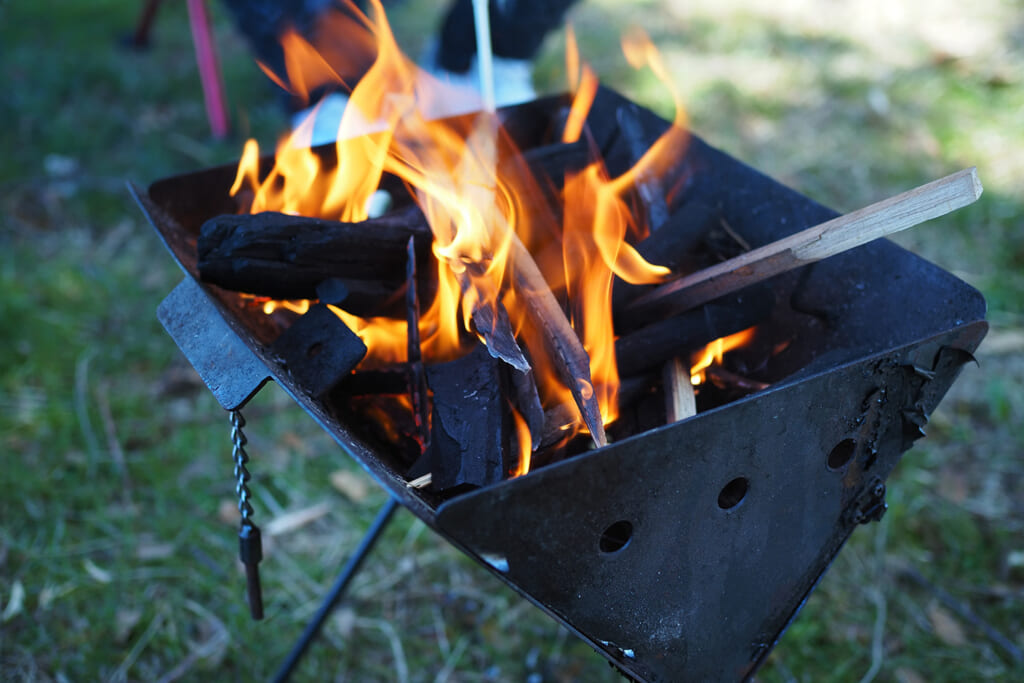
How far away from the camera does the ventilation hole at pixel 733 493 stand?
3.42ft

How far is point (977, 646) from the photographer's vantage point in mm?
1923

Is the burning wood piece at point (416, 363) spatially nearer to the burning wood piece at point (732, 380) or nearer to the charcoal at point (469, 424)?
the charcoal at point (469, 424)

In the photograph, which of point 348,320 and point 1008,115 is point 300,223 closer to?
point 348,320

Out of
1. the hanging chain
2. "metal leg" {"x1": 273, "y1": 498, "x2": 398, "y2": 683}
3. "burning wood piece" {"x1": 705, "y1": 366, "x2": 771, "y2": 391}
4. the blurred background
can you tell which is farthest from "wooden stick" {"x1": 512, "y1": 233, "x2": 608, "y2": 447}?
the blurred background

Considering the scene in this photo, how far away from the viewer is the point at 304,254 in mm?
1266

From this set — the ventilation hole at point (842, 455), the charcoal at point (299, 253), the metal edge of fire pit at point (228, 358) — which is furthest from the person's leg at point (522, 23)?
the ventilation hole at point (842, 455)

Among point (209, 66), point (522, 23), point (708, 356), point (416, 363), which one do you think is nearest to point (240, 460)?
point (416, 363)

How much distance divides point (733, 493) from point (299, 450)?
5.83 ft

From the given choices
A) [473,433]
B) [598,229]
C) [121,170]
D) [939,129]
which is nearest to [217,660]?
[473,433]

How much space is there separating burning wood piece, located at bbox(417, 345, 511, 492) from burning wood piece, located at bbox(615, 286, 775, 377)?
0.26m

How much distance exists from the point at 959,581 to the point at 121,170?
12.3ft

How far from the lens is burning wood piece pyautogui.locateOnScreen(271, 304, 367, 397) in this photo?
4.03 feet

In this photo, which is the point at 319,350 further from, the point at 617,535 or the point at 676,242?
the point at 676,242

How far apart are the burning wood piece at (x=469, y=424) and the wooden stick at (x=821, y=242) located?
1.08ft
